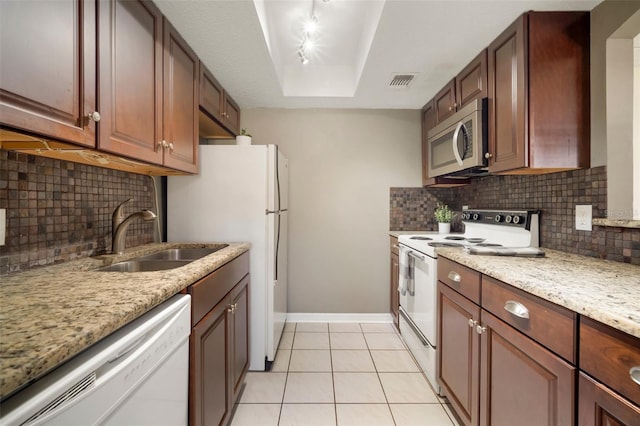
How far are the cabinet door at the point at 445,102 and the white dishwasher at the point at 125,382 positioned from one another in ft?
7.37

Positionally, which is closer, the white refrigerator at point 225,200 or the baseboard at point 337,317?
the white refrigerator at point 225,200

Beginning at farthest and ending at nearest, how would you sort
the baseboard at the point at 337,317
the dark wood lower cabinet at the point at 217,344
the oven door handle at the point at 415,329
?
the baseboard at the point at 337,317 → the oven door handle at the point at 415,329 → the dark wood lower cabinet at the point at 217,344

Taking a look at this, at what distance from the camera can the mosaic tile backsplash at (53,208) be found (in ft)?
3.36

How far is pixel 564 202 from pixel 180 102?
2.29 metres

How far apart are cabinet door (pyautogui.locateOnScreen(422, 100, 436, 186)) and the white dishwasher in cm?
244

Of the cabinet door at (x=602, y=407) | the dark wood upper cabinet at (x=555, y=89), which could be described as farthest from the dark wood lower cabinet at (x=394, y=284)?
the cabinet door at (x=602, y=407)

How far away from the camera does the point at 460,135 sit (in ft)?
6.40

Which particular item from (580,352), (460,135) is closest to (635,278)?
(580,352)

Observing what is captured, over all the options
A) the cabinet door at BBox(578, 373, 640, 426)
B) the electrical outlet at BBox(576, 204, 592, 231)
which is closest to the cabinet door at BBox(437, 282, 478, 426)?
the cabinet door at BBox(578, 373, 640, 426)

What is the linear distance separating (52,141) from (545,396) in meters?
1.79

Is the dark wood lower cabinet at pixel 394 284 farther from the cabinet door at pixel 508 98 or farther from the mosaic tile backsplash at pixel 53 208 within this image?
the mosaic tile backsplash at pixel 53 208

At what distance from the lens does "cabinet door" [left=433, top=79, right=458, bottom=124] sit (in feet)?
7.09

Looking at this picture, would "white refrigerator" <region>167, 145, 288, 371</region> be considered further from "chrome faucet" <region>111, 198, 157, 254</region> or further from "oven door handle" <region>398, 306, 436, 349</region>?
"oven door handle" <region>398, 306, 436, 349</region>

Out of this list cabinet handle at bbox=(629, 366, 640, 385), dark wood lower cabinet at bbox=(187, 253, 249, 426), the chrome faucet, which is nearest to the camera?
cabinet handle at bbox=(629, 366, 640, 385)
